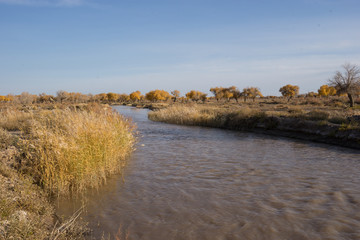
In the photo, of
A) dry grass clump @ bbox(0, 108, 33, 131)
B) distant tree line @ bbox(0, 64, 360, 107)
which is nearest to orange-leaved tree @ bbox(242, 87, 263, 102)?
distant tree line @ bbox(0, 64, 360, 107)

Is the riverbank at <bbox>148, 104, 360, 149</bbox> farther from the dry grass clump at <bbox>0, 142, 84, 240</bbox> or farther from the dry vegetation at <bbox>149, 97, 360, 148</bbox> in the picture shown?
the dry grass clump at <bbox>0, 142, 84, 240</bbox>

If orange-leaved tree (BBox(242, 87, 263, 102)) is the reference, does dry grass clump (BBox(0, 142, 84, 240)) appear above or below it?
below

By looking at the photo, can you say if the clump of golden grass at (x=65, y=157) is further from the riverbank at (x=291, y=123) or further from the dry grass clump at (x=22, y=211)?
the riverbank at (x=291, y=123)

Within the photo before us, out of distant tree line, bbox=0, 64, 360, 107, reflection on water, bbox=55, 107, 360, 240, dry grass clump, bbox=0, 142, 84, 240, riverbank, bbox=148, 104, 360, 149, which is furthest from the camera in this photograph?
distant tree line, bbox=0, 64, 360, 107

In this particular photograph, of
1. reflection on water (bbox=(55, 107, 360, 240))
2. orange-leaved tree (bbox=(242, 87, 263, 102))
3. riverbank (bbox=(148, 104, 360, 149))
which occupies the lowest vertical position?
reflection on water (bbox=(55, 107, 360, 240))

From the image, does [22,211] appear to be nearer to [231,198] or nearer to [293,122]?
[231,198]

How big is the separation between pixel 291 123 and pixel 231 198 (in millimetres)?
12690

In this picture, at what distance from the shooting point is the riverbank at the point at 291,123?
13.4 m

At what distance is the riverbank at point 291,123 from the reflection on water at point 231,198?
349cm

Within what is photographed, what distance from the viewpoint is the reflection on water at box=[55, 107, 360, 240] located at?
15.4 ft

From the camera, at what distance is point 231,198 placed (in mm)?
6137

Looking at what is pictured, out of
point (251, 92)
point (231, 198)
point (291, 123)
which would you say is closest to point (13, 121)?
point (231, 198)

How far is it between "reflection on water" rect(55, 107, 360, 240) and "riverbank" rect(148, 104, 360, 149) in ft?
11.4

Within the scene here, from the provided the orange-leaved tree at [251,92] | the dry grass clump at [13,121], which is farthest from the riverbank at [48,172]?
the orange-leaved tree at [251,92]
